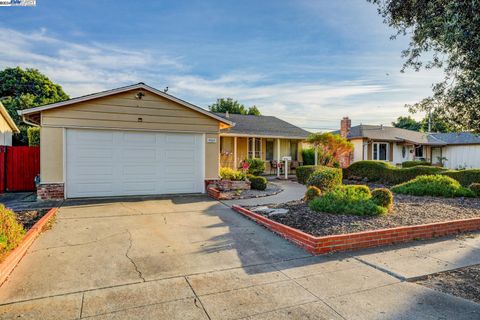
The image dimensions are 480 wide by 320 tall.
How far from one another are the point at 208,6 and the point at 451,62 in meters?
7.05

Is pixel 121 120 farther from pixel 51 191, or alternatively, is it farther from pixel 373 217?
pixel 373 217

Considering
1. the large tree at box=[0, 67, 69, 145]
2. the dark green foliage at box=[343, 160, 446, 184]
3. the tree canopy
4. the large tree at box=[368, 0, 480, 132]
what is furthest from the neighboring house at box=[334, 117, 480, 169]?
the large tree at box=[0, 67, 69, 145]

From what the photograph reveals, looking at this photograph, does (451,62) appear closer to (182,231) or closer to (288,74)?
(182,231)

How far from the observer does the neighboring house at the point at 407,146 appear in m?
25.1

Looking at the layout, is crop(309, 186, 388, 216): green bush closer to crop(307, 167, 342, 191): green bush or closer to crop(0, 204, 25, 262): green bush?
crop(307, 167, 342, 191): green bush

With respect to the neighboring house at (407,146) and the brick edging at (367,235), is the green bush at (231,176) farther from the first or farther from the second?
the neighboring house at (407,146)

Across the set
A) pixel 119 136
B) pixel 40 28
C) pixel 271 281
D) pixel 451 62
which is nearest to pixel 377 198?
pixel 451 62

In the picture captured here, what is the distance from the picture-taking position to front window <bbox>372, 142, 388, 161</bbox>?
2534 cm

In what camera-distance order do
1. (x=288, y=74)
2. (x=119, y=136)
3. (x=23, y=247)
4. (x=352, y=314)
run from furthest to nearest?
(x=288, y=74), (x=119, y=136), (x=23, y=247), (x=352, y=314)

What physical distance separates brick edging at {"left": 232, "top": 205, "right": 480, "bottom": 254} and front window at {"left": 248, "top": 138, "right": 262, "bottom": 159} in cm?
1280

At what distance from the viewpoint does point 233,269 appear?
14.1 ft

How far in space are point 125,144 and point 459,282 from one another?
9489mm

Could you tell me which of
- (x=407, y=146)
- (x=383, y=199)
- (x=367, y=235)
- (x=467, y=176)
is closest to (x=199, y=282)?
(x=367, y=235)

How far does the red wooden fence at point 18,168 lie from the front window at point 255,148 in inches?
463
